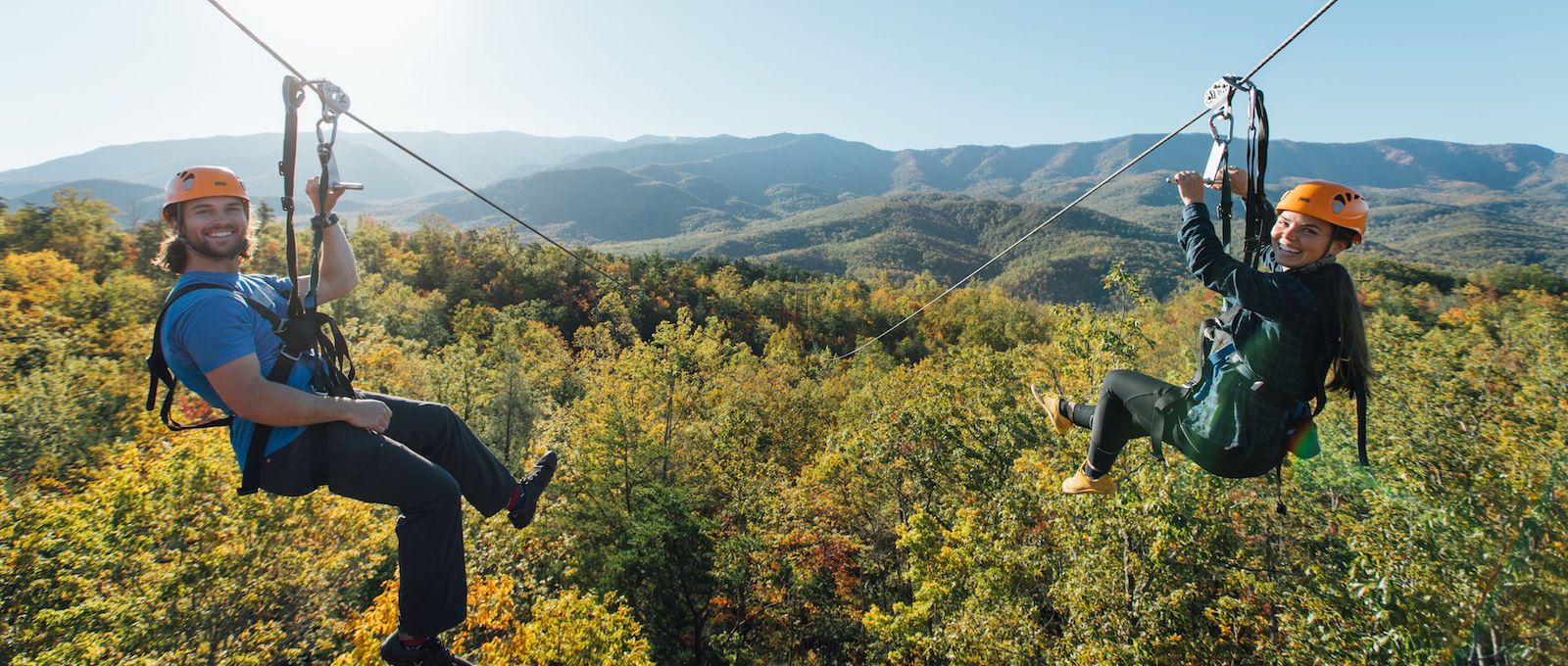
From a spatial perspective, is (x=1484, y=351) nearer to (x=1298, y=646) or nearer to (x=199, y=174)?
(x=1298, y=646)

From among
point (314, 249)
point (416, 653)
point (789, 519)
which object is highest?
point (314, 249)

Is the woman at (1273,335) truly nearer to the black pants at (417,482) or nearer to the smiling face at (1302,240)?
the smiling face at (1302,240)

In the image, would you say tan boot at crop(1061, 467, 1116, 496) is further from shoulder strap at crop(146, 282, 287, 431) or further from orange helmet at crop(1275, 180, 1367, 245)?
shoulder strap at crop(146, 282, 287, 431)

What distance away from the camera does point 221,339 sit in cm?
283

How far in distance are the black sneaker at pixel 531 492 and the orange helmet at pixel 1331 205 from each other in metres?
4.21

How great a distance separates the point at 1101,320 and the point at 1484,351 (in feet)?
131

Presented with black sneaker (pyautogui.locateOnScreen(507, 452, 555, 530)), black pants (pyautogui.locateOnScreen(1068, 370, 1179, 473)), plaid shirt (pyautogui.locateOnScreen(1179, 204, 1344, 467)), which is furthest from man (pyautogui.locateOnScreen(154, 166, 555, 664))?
plaid shirt (pyautogui.locateOnScreen(1179, 204, 1344, 467))

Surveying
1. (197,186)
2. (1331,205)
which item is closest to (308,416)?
(197,186)

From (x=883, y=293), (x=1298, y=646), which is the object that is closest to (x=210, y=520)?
(x=1298, y=646)

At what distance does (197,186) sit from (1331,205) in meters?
5.43

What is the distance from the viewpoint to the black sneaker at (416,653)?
11.6 ft

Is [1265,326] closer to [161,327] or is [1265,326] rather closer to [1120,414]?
[1120,414]

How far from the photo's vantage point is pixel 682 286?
73.1 meters

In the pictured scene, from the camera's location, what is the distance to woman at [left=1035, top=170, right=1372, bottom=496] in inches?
124
